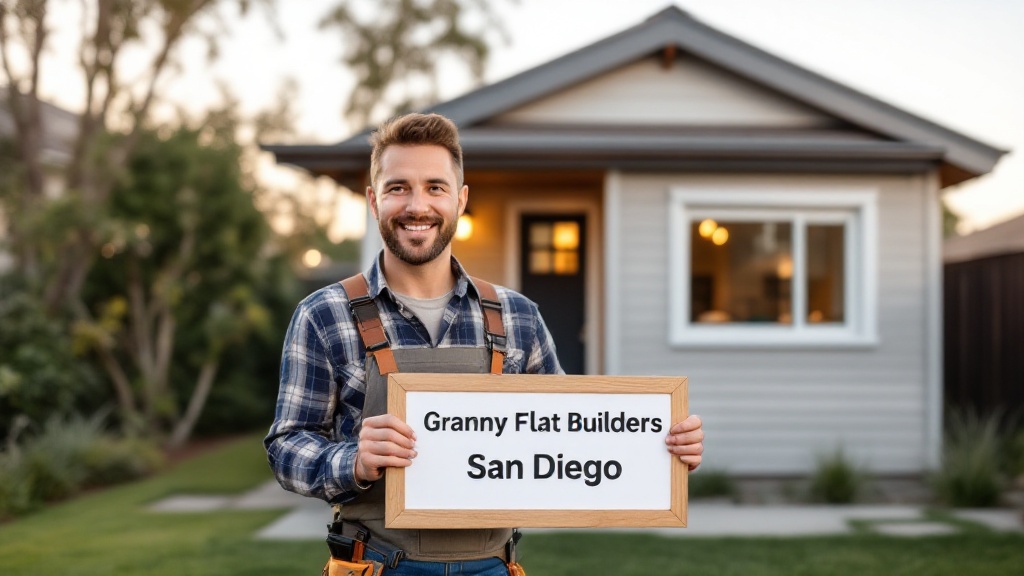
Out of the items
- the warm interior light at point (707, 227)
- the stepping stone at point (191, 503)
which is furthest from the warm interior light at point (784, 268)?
the stepping stone at point (191, 503)

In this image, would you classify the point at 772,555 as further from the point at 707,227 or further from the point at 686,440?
the point at 686,440

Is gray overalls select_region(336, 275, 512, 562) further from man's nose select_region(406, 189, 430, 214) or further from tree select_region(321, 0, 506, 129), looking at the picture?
tree select_region(321, 0, 506, 129)

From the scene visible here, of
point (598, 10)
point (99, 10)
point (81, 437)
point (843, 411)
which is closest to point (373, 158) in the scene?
point (843, 411)

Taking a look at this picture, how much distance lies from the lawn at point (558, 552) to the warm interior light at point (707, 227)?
3.33 metres

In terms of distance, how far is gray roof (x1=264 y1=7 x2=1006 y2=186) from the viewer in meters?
8.46

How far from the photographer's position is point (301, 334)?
2133 mm

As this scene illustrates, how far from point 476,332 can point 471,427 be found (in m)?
0.25

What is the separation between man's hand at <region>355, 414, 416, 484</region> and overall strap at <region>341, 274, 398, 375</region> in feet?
0.51

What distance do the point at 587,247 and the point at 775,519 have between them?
3.86 meters

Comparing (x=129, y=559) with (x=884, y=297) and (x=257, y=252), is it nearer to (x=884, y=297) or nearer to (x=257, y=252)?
(x=884, y=297)

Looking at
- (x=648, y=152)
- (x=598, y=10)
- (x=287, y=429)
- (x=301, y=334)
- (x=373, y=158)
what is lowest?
(x=287, y=429)

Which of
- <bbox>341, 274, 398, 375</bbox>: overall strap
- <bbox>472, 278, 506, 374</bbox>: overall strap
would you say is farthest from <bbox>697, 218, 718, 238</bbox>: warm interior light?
A: <bbox>341, 274, 398, 375</bbox>: overall strap

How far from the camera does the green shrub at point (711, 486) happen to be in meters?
8.26

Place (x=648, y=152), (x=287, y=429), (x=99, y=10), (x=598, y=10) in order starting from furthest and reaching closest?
1. (x=598, y=10)
2. (x=99, y=10)
3. (x=648, y=152)
4. (x=287, y=429)
